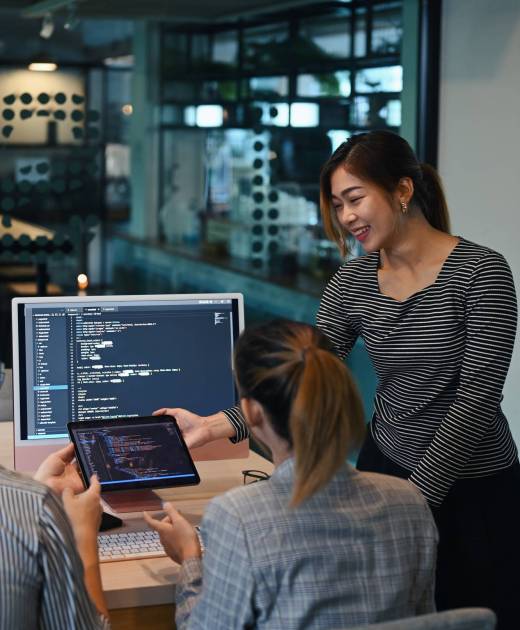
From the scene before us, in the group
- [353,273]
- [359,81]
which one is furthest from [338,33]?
[353,273]

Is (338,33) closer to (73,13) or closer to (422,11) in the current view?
(422,11)

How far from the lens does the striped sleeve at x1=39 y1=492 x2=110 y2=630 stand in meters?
1.49

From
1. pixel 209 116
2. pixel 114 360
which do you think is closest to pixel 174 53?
pixel 209 116

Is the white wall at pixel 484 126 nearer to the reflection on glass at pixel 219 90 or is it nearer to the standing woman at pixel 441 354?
the reflection on glass at pixel 219 90

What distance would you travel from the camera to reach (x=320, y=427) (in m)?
1.54

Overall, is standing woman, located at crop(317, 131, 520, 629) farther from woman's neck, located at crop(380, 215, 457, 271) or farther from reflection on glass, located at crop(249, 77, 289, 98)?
reflection on glass, located at crop(249, 77, 289, 98)

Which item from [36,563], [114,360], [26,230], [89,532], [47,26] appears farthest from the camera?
[26,230]

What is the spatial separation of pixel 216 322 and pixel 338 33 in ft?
8.87

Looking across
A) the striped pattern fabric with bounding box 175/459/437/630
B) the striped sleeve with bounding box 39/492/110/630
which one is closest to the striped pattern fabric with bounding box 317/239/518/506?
the striped pattern fabric with bounding box 175/459/437/630

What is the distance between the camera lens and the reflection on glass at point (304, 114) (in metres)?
4.88

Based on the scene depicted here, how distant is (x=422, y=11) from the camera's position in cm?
483

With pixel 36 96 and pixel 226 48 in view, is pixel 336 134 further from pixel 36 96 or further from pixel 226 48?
pixel 36 96

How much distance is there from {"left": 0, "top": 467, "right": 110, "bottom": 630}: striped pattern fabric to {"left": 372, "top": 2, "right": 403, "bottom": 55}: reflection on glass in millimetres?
3738

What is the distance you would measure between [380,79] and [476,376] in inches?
118
